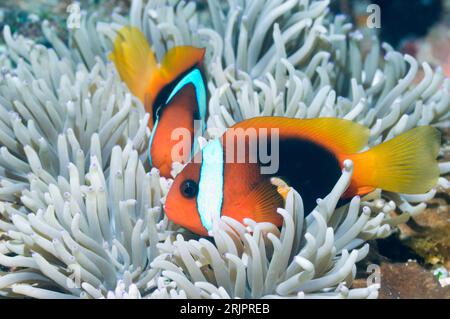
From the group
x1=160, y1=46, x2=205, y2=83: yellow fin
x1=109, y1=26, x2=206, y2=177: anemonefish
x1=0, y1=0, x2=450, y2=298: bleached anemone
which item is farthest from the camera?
x1=160, y1=46, x2=205, y2=83: yellow fin

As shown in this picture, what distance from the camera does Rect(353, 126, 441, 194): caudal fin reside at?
1.57 metres

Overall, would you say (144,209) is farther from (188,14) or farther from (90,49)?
(188,14)

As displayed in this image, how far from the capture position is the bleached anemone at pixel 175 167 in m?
1.55

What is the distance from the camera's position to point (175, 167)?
5.98 ft

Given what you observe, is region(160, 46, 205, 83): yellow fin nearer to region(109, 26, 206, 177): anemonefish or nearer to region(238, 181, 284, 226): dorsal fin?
region(109, 26, 206, 177): anemonefish

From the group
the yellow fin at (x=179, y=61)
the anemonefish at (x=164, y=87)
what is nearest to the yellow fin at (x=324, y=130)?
the anemonefish at (x=164, y=87)

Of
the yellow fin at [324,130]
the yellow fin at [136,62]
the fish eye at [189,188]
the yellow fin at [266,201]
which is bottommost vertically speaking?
the yellow fin at [266,201]

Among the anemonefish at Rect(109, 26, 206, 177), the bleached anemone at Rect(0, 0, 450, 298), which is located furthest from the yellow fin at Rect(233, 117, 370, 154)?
the anemonefish at Rect(109, 26, 206, 177)

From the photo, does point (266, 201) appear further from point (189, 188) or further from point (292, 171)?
point (189, 188)

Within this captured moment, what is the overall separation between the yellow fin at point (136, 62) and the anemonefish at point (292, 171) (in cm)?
81

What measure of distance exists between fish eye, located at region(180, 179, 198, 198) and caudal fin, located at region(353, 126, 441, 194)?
519 mm

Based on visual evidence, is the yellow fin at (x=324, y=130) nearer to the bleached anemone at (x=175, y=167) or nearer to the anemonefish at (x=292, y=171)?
the anemonefish at (x=292, y=171)

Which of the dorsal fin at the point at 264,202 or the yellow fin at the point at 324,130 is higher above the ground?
the yellow fin at the point at 324,130

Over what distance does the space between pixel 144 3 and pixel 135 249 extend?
1.65 meters
